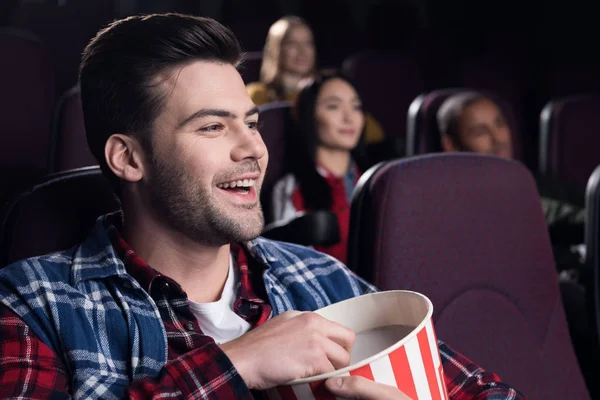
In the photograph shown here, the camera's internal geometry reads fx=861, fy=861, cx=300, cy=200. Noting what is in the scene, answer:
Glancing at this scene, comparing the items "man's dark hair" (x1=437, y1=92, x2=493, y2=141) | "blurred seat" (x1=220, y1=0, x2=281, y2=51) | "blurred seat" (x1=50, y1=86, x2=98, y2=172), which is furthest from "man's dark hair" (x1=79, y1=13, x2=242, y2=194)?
"blurred seat" (x1=220, y1=0, x2=281, y2=51)

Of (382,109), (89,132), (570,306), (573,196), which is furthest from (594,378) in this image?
(382,109)

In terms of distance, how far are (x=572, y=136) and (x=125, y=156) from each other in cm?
203

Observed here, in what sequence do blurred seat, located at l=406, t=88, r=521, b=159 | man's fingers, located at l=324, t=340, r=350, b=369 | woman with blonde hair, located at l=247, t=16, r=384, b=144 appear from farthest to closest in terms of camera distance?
woman with blonde hair, located at l=247, t=16, r=384, b=144 < blurred seat, located at l=406, t=88, r=521, b=159 < man's fingers, located at l=324, t=340, r=350, b=369

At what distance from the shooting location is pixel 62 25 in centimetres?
397

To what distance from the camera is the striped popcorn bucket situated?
719mm

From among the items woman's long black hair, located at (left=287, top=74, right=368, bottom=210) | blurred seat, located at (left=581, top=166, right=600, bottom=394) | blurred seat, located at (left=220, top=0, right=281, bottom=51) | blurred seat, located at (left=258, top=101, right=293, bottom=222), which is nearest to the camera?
blurred seat, located at (left=581, top=166, right=600, bottom=394)

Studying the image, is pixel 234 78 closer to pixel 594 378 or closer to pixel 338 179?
pixel 594 378

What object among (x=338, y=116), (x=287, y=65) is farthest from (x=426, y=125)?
(x=287, y=65)

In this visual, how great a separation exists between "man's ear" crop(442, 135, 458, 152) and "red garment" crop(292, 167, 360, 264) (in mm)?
298

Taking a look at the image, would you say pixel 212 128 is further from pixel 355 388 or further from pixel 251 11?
pixel 251 11

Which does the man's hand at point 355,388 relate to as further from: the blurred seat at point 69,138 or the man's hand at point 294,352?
the blurred seat at point 69,138

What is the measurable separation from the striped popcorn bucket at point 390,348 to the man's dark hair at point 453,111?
1.85 metres

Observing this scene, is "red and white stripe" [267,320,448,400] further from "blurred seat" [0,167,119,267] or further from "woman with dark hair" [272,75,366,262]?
"woman with dark hair" [272,75,366,262]

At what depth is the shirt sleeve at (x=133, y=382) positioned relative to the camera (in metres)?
0.85
